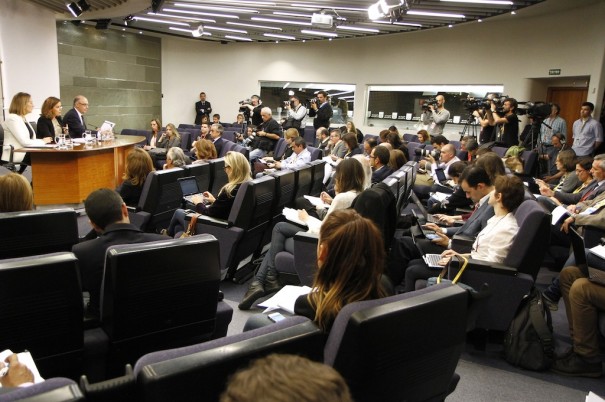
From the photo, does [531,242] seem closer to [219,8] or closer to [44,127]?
[44,127]

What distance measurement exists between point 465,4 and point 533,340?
6.92 metres

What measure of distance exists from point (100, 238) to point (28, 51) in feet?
23.9

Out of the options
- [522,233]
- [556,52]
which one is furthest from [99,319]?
[556,52]

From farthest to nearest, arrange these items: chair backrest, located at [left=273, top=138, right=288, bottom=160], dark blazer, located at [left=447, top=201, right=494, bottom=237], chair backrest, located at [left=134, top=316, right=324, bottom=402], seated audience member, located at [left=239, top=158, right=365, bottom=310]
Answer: chair backrest, located at [left=273, top=138, right=288, bottom=160] → seated audience member, located at [left=239, top=158, right=365, bottom=310] → dark blazer, located at [left=447, top=201, right=494, bottom=237] → chair backrest, located at [left=134, top=316, right=324, bottom=402]

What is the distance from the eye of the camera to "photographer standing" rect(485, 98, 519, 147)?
6.99 meters

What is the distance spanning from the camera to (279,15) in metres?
9.54

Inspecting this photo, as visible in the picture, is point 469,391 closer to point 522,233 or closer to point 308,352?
point 522,233

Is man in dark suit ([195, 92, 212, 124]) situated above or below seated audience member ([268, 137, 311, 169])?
above

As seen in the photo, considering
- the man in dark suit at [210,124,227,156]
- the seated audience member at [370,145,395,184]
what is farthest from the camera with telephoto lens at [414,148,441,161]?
the man in dark suit at [210,124,227,156]

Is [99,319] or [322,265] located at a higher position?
[322,265]

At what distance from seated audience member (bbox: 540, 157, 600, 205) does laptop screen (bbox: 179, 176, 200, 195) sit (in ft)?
11.1

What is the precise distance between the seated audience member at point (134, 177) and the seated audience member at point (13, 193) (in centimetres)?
163

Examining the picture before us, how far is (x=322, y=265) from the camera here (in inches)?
63.7

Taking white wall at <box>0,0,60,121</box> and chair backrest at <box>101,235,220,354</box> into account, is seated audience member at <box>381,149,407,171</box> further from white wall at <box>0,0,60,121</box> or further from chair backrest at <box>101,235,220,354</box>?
white wall at <box>0,0,60,121</box>
